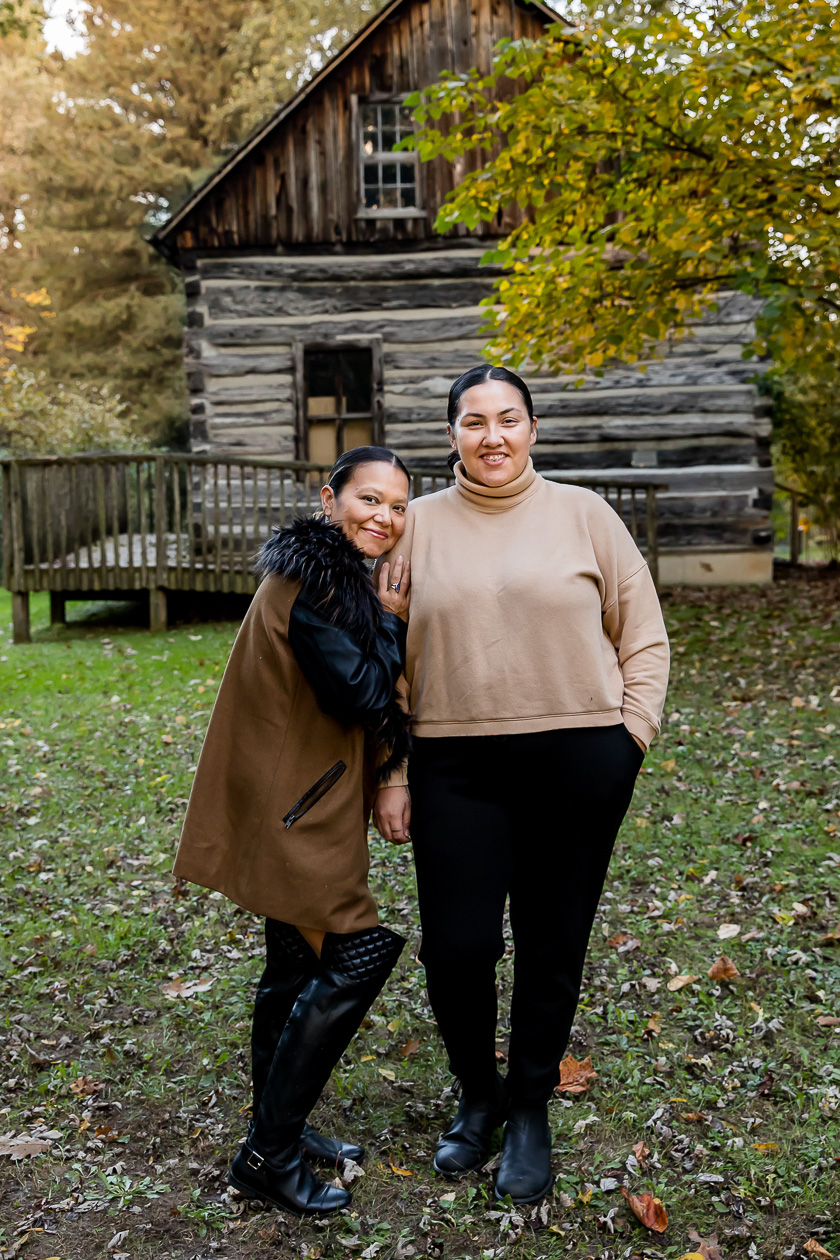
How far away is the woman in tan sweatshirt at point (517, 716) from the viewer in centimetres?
252

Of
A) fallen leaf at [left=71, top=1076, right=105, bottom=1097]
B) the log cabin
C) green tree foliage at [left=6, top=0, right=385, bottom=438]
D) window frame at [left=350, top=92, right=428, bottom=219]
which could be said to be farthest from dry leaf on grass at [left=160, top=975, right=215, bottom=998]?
green tree foliage at [left=6, top=0, right=385, bottom=438]

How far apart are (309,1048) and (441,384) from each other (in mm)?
11021

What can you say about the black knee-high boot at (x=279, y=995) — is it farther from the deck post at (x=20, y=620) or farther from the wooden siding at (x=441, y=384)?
the wooden siding at (x=441, y=384)

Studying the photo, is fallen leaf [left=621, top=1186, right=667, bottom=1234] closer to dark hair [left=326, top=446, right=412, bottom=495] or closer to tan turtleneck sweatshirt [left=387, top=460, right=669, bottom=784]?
tan turtleneck sweatshirt [left=387, top=460, right=669, bottom=784]

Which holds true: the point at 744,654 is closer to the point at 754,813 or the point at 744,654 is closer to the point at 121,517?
the point at 754,813

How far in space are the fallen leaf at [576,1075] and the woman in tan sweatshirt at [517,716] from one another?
0.52m

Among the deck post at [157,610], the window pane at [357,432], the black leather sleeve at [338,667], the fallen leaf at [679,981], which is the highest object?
the window pane at [357,432]

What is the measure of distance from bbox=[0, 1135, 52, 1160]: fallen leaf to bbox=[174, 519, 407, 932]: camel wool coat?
1137mm

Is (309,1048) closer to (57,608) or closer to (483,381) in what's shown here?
(483,381)

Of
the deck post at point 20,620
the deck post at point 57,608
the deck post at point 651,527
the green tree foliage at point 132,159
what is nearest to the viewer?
the deck post at point 20,620

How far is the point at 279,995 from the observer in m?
2.71

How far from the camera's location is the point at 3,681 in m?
8.96

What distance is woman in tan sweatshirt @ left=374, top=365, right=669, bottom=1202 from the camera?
2.52 meters

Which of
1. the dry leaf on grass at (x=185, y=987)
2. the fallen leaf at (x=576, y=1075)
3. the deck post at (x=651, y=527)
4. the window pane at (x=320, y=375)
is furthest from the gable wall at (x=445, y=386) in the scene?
the fallen leaf at (x=576, y=1075)
